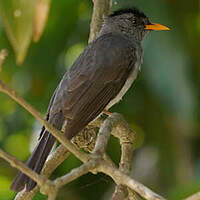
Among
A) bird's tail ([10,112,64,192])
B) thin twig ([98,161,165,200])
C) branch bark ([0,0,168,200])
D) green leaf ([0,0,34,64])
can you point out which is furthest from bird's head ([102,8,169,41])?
green leaf ([0,0,34,64])

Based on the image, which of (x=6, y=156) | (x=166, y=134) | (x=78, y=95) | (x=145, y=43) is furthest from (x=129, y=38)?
(x=6, y=156)

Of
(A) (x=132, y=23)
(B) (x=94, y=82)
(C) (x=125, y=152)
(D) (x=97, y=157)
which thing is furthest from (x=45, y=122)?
(A) (x=132, y=23)

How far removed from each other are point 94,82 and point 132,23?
1541mm

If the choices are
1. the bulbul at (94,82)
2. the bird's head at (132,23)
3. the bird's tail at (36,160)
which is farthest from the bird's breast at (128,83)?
the bird's tail at (36,160)

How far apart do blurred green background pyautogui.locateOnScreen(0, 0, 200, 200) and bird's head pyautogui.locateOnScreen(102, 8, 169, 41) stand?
0.30ft

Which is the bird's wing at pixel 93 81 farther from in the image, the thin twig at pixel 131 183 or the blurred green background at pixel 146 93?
the thin twig at pixel 131 183

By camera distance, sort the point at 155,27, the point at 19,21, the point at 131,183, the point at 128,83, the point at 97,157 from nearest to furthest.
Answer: the point at 19,21 < the point at 131,183 < the point at 97,157 < the point at 128,83 < the point at 155,27

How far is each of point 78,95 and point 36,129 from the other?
156 centimetres

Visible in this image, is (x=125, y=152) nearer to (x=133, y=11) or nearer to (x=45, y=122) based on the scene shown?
(x=45, y=122)

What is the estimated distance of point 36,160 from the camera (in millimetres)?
3459

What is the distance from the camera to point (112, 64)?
179 inches

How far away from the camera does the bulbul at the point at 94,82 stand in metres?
3.65

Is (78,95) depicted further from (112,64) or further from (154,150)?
(154,150)

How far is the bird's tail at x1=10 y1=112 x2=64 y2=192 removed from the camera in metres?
3.14
